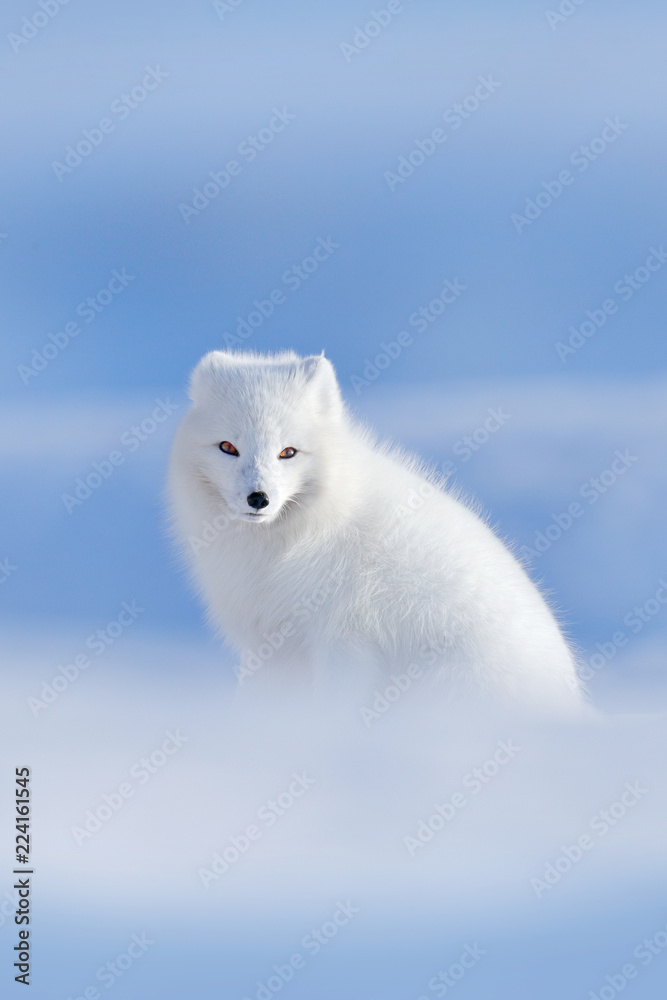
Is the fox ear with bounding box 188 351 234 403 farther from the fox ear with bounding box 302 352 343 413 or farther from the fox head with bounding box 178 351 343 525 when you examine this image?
the fox ear with bounding box 302 352 343 413

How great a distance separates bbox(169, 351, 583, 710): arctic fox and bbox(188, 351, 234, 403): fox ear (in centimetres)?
1

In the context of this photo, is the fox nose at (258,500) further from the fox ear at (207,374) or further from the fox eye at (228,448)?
the fox ear at (207,374)

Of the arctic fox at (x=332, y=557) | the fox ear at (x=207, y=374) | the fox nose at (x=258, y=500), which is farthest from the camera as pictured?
the fox ear at (x=207, y=374)

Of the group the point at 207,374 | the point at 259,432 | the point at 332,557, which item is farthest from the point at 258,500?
the point at 207,374

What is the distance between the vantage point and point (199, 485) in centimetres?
599

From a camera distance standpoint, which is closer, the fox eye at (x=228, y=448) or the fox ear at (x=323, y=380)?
the fox eye at (x=228, y=448)

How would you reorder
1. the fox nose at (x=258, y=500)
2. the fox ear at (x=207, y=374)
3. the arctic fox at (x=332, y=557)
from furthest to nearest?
1. the fox ear at (x=207, y=374)
2. the arctic fox at (x=332, y=557)
3. the fox nose at (x=258, y=500)

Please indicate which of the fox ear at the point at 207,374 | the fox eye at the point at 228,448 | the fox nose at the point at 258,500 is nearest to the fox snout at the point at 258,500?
the fox nose at the point at 258,500

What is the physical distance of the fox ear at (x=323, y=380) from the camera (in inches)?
235

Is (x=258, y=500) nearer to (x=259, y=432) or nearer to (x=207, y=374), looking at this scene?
(x=259, y=432)

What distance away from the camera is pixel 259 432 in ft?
18.6

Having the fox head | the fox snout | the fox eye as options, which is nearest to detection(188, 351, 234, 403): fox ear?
the fox head

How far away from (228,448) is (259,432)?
19 cm

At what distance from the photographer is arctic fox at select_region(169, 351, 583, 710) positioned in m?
5.63
